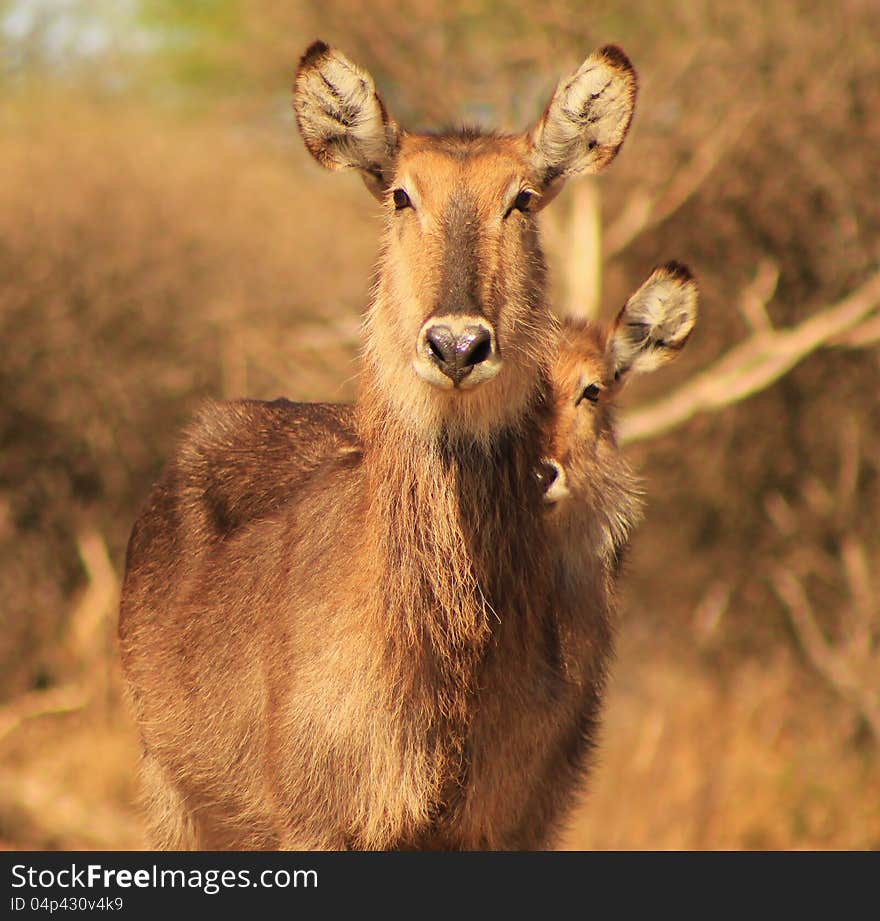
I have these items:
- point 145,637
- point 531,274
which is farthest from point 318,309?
point 531,274

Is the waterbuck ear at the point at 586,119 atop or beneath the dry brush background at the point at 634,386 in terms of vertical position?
atop

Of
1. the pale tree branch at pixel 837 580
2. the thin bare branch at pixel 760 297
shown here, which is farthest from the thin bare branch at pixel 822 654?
the thin bare branch at pixel 760 297

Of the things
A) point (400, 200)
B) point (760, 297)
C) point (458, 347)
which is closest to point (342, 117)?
point (400, 200)

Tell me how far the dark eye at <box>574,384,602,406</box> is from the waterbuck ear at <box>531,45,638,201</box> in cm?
139

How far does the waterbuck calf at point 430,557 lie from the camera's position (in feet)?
14.3

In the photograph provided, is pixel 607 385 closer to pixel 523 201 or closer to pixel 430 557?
pixel 523 201

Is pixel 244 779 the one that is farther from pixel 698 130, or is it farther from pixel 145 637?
pixel 698 130

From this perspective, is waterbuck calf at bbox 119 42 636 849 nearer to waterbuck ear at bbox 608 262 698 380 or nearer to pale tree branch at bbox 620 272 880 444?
waterbuck ear at bbox 608 262 698 380

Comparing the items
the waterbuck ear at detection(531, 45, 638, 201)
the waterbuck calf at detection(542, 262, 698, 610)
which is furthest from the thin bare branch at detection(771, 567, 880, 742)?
the waterbuck ear at detection(531, 45, 638, 201)

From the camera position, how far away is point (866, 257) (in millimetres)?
13234

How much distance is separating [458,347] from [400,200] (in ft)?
2.69

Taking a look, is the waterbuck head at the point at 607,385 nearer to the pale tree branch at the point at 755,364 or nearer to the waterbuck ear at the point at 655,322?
the waterbuck ear at the point at 655,322

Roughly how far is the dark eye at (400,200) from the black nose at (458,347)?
0.71m

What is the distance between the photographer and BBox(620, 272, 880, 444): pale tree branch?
40.5 feet
